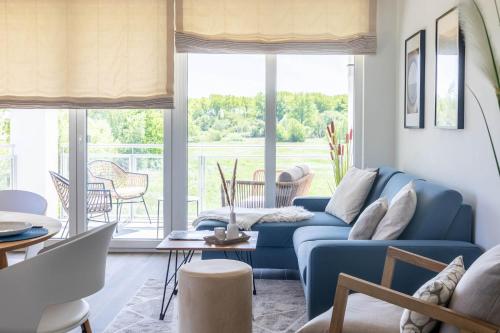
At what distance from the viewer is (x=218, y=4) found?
16.0ft

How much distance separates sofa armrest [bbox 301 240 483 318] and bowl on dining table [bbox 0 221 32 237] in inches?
55.3

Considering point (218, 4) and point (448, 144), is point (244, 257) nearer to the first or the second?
point (448, 144)

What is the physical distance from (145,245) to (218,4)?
227 centimetres

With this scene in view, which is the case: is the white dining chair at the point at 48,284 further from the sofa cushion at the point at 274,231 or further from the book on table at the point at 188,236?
the sofa cushion at the point at 274,231

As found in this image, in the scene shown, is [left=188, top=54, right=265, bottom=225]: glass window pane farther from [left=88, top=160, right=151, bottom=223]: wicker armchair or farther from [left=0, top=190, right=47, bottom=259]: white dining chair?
[left=0, top=190, right=47, bottom=259]: white dining chair

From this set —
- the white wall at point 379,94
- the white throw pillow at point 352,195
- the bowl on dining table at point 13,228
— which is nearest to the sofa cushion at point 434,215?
the white throw pillow at point 352,195

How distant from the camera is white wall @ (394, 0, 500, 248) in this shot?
2.90 metres

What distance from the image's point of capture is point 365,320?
2201 mm

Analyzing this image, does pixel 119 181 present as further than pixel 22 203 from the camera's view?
Yes

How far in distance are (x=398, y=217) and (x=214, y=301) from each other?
113 cm

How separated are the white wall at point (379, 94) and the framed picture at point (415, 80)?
1.41ft

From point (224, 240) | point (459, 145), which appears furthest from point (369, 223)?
point (224, 240)

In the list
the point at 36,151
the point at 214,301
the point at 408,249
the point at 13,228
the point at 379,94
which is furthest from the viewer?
the point at 36,151

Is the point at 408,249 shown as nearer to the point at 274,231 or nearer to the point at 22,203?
the point at 274,231
